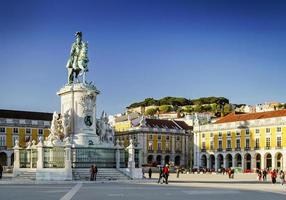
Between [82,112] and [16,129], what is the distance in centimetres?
5486

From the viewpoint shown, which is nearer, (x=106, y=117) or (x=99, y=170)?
(x=99, y=170)

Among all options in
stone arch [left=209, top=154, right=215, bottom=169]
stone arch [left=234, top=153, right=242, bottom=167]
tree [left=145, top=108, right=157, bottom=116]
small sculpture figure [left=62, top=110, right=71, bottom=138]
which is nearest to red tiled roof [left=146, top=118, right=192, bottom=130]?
stone arch [left=209, top=154, right=215, bottom=169]

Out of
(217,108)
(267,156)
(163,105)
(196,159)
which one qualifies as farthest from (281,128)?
(163,105)

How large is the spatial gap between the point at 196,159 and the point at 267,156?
47.7ft

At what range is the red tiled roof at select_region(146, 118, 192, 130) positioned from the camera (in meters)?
104

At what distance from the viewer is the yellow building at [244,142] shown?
3330 inches

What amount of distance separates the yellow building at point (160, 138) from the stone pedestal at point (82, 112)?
2368 inches

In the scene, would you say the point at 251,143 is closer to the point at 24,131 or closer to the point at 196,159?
the point at 196,159

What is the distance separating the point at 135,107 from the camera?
170 metres

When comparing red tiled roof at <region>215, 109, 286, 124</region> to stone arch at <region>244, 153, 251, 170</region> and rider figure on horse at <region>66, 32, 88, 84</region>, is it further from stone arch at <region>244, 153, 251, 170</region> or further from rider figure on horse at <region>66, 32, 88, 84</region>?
rider figure on horse at <region>66, 32, 88, 84</region>

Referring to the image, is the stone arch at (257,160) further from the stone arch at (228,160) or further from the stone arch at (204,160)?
the stone arch at (204,160)

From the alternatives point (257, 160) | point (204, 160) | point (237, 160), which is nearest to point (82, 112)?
point (257, 160)

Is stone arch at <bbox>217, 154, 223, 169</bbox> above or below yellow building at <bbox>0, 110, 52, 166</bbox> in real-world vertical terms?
below

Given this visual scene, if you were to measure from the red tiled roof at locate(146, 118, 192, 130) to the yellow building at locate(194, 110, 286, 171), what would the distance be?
7657mm
